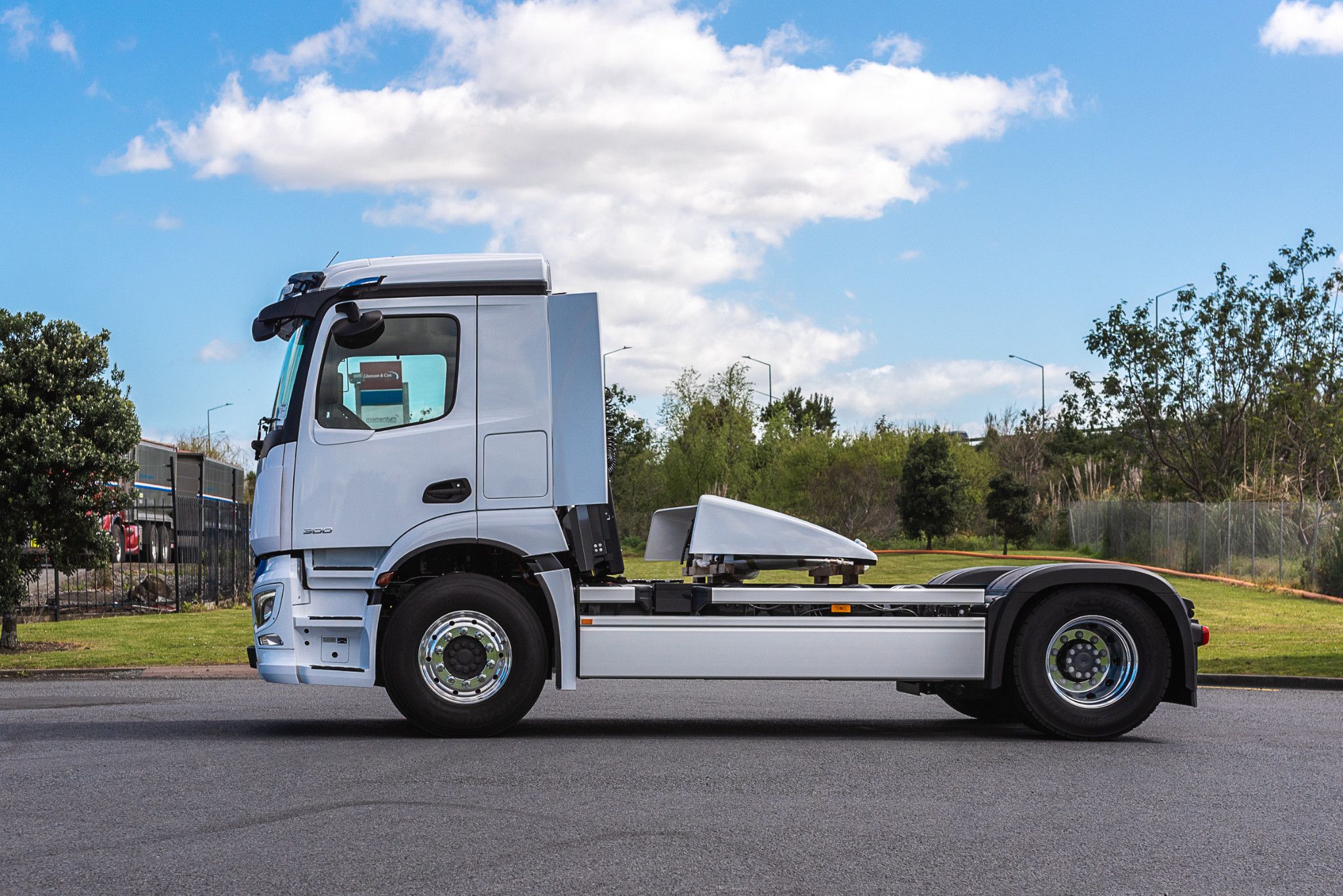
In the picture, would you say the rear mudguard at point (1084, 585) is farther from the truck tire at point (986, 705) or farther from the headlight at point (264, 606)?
the headlight at point (264, 606)

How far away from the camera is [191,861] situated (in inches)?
232

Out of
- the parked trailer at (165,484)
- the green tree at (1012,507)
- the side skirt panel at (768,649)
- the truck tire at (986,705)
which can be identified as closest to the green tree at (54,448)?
the side skirt panel at (768,649)

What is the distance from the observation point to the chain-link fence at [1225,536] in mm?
31266

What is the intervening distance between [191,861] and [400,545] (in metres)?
3.72

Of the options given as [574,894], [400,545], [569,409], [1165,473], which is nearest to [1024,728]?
[569,409]

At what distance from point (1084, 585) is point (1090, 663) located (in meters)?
0.56

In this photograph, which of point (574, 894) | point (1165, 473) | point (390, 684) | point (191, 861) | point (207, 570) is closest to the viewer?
point (574, 894)

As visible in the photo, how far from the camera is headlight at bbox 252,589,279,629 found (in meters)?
9.52

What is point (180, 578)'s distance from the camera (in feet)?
83.0

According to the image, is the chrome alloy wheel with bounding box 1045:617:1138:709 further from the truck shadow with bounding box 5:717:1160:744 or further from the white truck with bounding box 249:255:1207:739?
the truck shadow with bounding box 5:717:1160:744

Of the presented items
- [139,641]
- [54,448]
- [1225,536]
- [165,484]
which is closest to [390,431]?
[54,448]

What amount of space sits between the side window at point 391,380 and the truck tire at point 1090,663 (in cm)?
450

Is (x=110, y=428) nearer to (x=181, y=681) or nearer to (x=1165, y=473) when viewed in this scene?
(x=181, y=681)

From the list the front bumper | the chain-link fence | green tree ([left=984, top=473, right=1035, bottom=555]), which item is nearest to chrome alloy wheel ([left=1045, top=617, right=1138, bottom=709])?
the front bumper
